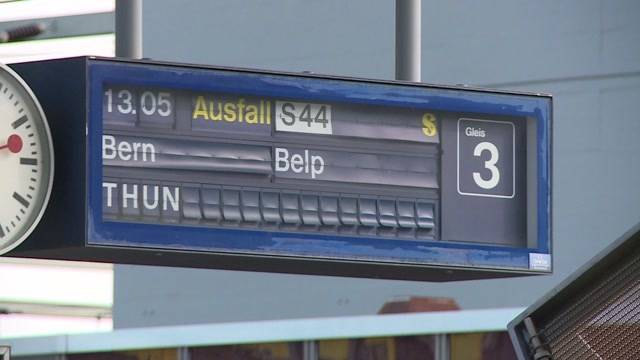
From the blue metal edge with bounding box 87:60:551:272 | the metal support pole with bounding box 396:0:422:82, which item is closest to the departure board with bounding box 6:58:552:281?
the blue metal edge with bounding box 87:60:551:272

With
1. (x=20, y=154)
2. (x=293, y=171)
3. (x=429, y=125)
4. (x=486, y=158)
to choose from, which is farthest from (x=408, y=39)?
(x=20, y=154)

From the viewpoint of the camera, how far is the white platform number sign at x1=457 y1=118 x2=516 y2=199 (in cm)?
905

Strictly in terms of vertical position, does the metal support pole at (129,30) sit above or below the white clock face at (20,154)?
above

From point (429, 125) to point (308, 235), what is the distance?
824 mm

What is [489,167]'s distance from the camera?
9133 millimetres

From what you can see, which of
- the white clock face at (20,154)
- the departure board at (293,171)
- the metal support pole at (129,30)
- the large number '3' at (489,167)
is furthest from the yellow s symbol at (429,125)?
the white clock face at (20,154)

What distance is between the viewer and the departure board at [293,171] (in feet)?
27.1

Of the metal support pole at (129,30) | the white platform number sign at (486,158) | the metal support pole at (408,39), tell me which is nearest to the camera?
the metal support pole at (129,30)

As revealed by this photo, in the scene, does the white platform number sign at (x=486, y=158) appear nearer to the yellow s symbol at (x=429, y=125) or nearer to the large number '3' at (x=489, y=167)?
the large number '3' at (x=489, y=167)

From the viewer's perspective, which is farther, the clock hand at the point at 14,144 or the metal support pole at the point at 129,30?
the metal support pole at the point at 129,30

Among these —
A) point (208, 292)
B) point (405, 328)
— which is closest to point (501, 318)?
point (405, 328)

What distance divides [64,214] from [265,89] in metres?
1.08

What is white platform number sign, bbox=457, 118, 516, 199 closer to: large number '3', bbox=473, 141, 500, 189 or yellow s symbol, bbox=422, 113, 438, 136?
large number '3', bbox=473, 141, 500, 189

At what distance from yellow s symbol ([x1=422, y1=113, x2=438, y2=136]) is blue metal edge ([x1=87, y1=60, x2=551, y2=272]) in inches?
2.1
